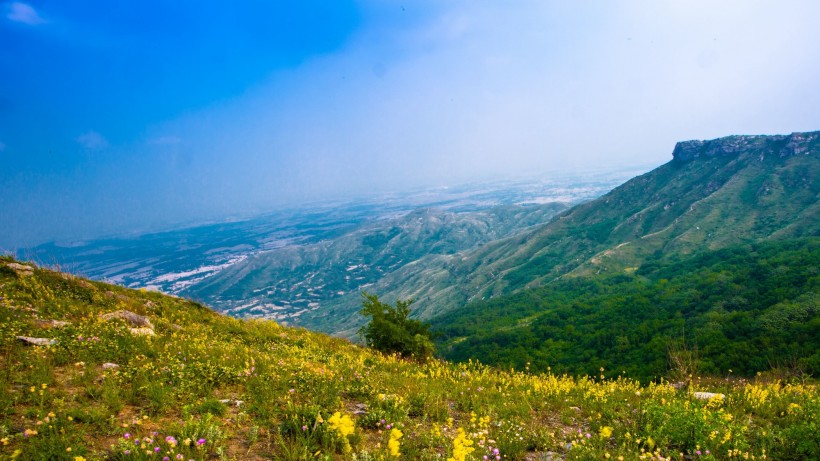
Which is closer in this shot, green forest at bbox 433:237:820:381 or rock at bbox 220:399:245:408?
rock at bbox 220:399:245:408

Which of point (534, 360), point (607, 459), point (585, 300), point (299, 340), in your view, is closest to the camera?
point (607, 459)

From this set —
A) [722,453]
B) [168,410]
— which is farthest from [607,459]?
[168,410]

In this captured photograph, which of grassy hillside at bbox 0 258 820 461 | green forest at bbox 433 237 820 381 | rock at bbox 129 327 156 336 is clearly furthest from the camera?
green forest at bbox 433 237 820 381

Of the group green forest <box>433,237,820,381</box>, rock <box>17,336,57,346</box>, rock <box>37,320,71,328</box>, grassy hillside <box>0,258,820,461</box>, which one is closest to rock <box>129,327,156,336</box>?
grassy hillside <box>0,258,820,461</box>

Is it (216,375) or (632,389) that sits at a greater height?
(216,375)

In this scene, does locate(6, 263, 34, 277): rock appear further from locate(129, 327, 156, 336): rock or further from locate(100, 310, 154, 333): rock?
locate(129, 327, 156, 336): rock

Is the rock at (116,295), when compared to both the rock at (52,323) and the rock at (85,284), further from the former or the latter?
the rock at (52,323)

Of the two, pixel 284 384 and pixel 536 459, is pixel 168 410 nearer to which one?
pixel 284 384
